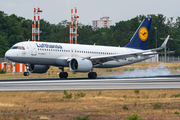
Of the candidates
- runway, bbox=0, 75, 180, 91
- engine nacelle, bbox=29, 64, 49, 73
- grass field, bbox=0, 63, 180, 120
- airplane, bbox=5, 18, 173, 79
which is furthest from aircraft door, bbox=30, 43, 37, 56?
grass field, bbox=0, 63, 180, 120

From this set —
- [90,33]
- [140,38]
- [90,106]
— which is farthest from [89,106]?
[90,33]

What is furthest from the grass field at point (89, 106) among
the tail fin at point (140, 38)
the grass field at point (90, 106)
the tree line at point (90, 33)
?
the tree line at point (90, 33)

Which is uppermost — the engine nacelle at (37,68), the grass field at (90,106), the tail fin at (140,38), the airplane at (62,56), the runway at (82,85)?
the tail fin at (140,38)

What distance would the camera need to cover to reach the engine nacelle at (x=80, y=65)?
3641 cm

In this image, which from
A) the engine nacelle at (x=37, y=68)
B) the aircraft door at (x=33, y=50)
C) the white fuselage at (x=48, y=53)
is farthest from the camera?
the engine nacelle at (x=37, y=68)

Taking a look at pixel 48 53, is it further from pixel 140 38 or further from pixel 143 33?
pixel 143 33

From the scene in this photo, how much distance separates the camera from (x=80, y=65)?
36.4 m

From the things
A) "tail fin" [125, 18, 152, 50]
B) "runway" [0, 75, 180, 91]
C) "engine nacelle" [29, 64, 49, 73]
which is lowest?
"runway" [0, 75, 180, 91]

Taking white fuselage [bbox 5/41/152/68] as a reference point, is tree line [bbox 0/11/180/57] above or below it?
above

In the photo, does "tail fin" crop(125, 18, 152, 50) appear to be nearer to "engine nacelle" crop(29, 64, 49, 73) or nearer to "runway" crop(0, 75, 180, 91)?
"engine nacelle" crop(29, 64, 49, 73)

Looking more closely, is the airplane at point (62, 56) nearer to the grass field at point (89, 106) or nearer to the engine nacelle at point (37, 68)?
the engine nacelle at point (37, 68)

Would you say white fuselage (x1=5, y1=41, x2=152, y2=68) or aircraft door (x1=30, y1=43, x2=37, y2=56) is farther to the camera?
aircraft door (x1=30, y1=43, x2=37, y2=56)

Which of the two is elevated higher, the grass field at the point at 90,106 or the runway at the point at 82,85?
the grass field at the point at 90,106

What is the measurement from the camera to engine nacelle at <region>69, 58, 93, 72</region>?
3641 cm
